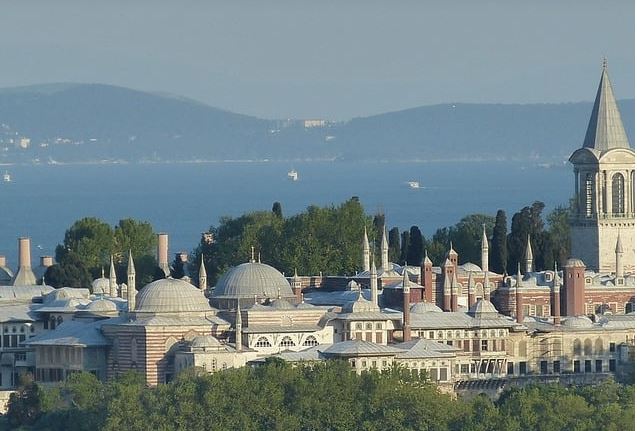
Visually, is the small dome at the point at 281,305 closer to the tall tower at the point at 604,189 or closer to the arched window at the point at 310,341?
the arched window at the point at 310,341

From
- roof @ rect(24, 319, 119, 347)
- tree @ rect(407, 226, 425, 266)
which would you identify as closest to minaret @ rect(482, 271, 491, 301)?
tree @ rect(407, 226, 425, 266)

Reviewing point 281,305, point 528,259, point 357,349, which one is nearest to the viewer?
point 357,349

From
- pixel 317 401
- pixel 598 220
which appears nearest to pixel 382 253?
pixel 598 220

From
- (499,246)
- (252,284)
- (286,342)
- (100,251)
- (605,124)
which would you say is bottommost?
(286,342)

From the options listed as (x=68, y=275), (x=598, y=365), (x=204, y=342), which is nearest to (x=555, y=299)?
(x=598, y=365)

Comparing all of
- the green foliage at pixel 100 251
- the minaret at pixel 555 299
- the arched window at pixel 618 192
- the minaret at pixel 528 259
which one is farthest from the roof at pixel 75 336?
the arched window at pixel 618 192

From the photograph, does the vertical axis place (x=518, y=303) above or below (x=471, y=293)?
below

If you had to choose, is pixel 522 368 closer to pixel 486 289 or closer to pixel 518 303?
pixel 518 303

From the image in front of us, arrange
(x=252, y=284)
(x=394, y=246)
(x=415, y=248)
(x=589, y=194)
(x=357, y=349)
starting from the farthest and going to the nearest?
1. (x=394, y=246)
2. (x=415, y=248)
3. (x=589, y=194)
4. (x=252, y=284)
5. (x=357, y=349)
